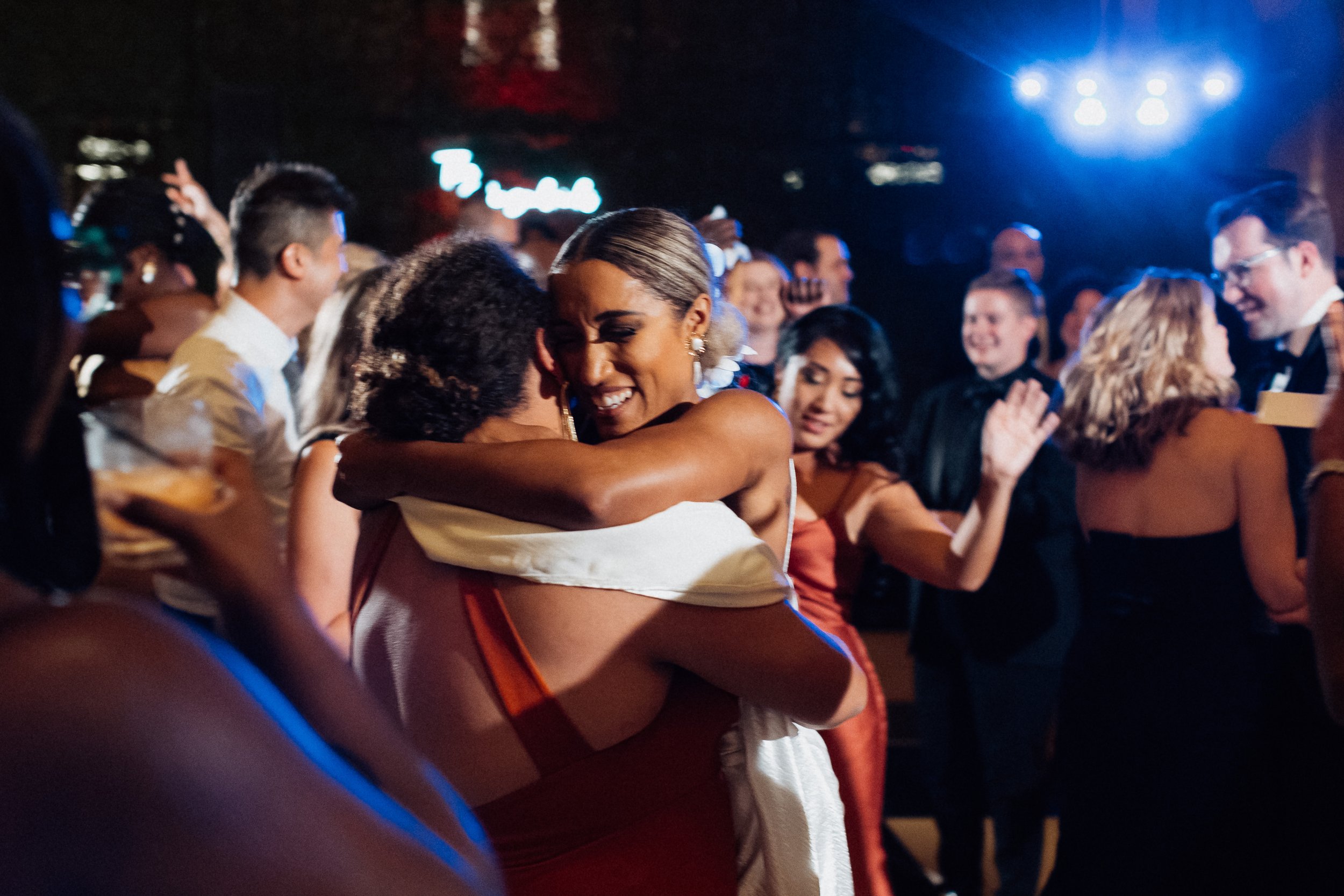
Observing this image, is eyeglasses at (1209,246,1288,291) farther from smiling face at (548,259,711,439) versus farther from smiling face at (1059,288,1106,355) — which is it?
smiling face at (548,259,711,439)

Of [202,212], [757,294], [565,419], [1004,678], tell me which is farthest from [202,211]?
[1004,678]

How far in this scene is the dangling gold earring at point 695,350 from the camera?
1682mm

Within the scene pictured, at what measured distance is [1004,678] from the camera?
316cm

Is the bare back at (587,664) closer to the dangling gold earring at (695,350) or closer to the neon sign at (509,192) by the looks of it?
the dangling gold earring at (695,350)

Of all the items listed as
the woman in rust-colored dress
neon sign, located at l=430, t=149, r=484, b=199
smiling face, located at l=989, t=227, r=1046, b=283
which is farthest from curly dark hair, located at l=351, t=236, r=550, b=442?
neon sign, located at l=430, t=149, r=484, b=199

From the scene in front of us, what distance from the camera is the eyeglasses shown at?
10.1 feet

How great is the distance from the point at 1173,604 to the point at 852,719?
1019 millimetres

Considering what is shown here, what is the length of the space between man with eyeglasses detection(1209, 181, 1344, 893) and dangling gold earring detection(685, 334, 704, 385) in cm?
120

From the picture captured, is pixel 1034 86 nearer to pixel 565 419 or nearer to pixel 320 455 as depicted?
pixel 320 455

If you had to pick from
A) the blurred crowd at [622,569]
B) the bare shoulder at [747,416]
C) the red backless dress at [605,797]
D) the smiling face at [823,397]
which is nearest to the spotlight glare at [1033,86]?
the blurred crowd at [622,569]

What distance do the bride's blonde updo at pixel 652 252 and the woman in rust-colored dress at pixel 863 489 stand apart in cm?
94

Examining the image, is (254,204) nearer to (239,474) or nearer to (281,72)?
(239,474)

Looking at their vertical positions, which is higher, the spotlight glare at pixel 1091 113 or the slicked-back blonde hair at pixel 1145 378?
the spotlight glare at pixel 1091 113

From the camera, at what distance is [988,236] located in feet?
21.2
